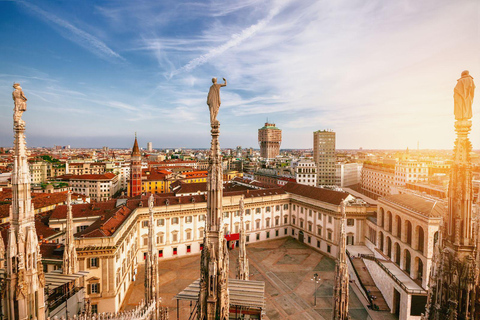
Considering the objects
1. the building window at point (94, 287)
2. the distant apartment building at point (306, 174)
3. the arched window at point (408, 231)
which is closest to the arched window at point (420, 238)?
the arched window at point (408, 231)

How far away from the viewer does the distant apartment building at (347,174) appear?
13188 centimetres

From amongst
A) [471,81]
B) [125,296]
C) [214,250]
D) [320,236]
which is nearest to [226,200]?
[320,236]

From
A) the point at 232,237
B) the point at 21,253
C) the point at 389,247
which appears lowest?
the point at 232,237

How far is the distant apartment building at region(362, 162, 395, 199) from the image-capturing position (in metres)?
97.9

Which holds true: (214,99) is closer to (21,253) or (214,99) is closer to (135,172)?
(21,253)

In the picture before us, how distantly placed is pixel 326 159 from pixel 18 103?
439 ft

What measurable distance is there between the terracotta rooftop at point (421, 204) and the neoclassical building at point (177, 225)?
330 inches

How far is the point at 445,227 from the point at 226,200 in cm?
4252

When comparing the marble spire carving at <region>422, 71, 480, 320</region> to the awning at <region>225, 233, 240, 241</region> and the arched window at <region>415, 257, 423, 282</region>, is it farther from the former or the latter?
the awning at <region>225, 233, 240, 241</region>

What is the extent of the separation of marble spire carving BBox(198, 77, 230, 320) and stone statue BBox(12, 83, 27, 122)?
567 cm

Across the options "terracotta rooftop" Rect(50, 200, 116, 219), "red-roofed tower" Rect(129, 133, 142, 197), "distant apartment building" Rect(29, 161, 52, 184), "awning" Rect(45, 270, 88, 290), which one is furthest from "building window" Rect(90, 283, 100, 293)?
"distant apartment building" Rect(29, 161, 52, 184)

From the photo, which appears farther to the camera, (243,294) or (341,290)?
(341,290)

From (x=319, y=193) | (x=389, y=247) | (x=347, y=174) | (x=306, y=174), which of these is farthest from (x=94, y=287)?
(x=347, y=174)

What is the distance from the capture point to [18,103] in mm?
7484
